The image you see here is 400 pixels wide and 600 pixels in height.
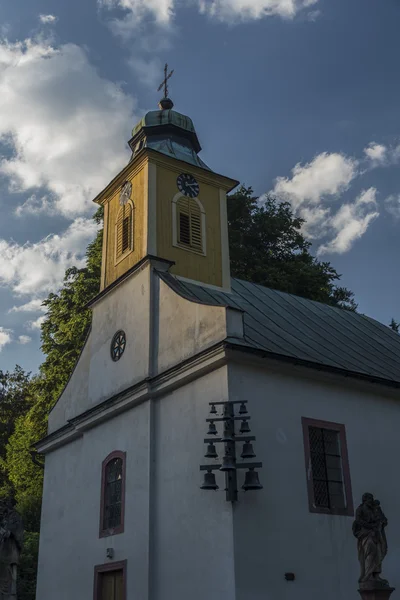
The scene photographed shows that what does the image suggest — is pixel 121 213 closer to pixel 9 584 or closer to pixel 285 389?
pixel 285 389

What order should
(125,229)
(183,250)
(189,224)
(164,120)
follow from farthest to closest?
(164,120), (125,229), (189,224), (183,250)

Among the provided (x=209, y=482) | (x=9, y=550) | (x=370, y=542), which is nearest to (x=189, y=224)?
(x=209, y=482)

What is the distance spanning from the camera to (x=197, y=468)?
15.0 metres

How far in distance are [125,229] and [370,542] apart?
1177cm

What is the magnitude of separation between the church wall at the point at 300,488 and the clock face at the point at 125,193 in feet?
27.3

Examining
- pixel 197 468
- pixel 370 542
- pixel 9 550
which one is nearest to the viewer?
pixel 370 542

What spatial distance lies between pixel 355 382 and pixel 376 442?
1.45 m

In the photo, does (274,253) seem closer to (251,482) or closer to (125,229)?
(125,229)

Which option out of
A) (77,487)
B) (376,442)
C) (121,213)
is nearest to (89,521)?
(77,487)

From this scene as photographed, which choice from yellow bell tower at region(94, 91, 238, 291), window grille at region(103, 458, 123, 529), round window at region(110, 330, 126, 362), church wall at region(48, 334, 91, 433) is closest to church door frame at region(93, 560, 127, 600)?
window grille at region(103, 458, 123, 529)

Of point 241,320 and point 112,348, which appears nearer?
point 241,320

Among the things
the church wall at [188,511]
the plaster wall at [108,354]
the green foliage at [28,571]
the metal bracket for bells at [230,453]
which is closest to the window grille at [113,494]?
the church wall at [188,511]

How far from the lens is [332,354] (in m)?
18.1

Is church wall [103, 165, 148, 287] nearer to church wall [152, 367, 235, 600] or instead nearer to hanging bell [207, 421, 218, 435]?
church wall [152, 367, 235, 600]
